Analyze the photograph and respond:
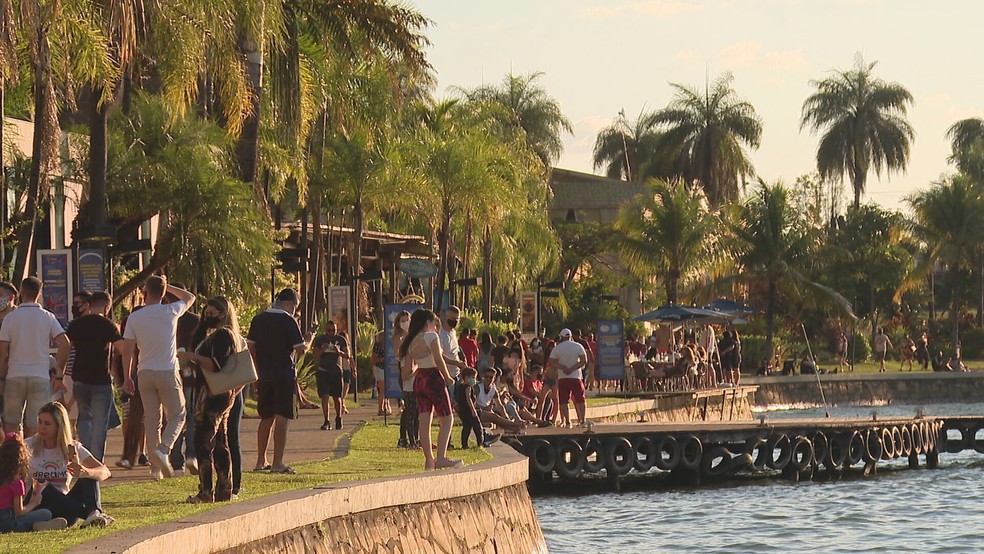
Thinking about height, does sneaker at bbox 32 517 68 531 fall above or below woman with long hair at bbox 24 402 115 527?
below

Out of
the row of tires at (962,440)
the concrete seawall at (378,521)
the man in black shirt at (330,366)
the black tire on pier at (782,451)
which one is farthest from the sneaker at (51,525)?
the row of tires at (962,440)

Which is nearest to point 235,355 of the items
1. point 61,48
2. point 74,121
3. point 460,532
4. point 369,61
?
point 460,532

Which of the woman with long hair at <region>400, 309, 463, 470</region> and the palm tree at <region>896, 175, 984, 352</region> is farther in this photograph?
the palm tree at <region>896, 175, 984, 352</region>

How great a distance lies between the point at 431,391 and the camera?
53.2ft

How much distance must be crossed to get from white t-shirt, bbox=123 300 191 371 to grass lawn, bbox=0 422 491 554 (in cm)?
103

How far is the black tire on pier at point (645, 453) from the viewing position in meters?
29.0

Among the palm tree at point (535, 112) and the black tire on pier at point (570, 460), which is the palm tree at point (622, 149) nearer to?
the palm tree at point (535, 112)

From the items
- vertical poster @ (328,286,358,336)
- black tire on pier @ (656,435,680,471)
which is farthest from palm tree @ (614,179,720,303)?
black tire on pier @ (656,435,680,471)

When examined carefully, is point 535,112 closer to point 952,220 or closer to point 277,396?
point 952,220

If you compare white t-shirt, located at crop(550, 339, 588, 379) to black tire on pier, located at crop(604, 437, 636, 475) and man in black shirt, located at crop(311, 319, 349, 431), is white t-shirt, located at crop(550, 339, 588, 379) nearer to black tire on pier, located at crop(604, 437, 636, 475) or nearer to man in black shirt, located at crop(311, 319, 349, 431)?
black tire on pier, located at crop(604, 437, 636, 475)

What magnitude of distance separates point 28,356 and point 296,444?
7.80 meters

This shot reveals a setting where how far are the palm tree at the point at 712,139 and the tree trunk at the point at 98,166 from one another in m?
56.3

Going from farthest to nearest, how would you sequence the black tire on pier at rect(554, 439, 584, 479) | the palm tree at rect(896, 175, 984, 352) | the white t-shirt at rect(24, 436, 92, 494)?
1. the palm tree at rect(896, 175, 984, 352)
2. the black tire on pier at rect(554, 439, 584, 479)
3. the white t-shirt at rect(24, 436, 92, 494)

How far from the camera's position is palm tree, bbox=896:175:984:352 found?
76312 mm
